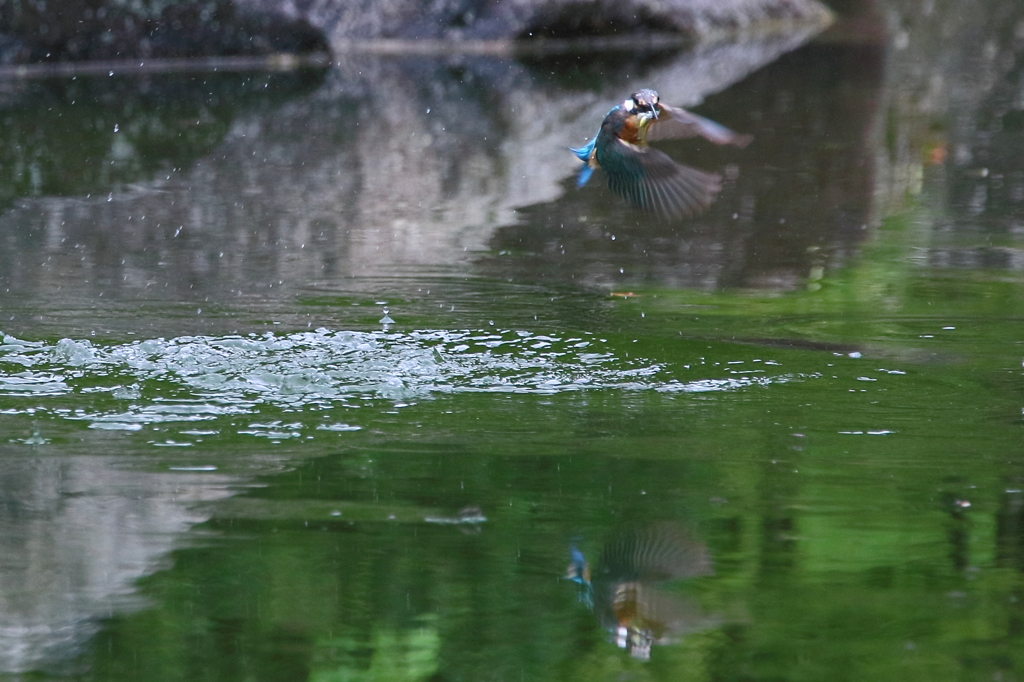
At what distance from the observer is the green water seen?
2.62 m

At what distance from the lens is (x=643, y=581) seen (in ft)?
9.20

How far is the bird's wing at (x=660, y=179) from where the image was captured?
3.72 m

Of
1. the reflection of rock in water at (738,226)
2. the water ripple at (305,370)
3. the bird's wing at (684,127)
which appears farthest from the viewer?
the reflection of rock in water at (738,226)

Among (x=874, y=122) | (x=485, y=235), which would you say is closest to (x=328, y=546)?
(x=485, y=235)

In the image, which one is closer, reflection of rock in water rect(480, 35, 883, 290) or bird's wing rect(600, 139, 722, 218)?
bird's wing rect(600, 139, 722, 218)

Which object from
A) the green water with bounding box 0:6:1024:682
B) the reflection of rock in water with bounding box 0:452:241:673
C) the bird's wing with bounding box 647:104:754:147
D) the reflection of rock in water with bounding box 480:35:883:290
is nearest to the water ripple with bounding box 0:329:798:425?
the green water with bounding box 0:6:1024:682

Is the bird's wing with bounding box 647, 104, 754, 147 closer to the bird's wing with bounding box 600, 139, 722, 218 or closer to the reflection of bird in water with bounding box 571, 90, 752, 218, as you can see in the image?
the reflection of bird in water with bounding box 571, 90, 752, 218

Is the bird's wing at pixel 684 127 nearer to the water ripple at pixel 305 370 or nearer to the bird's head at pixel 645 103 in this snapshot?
the bird's head at pixel 645 103

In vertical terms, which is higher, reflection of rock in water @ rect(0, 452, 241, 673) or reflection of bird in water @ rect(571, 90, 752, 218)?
reflection of bird in water @ rect(571, 90, 752, 218)

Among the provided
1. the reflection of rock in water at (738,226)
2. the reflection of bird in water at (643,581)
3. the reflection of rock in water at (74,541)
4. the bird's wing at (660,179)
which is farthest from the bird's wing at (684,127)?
the reflection of rock in water at (74,541)

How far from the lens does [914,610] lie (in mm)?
2707

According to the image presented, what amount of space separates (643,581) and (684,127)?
1645mm

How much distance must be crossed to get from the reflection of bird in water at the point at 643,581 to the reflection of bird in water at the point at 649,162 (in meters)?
1.03

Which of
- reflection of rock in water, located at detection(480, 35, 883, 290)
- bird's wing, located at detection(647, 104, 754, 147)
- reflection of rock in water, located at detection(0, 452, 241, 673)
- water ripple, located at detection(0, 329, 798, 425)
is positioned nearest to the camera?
reflection of rock in water, located at detection(0, 452, 241, 673)
